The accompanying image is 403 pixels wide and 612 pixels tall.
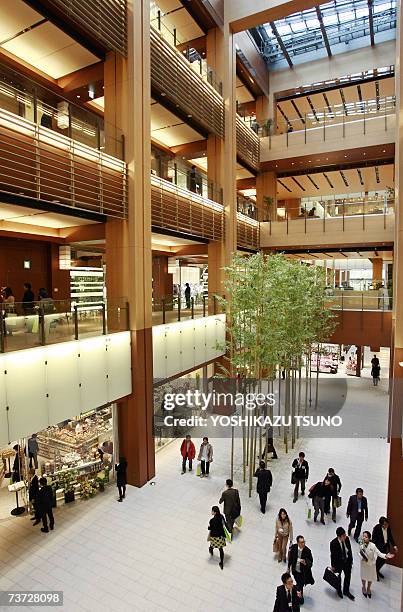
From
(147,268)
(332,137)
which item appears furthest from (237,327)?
(332,137)

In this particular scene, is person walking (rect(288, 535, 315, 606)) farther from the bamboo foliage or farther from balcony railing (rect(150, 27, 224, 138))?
balcony railing (rect(150, 27, 224, 138))

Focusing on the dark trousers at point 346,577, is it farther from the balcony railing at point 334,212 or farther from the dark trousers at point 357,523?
the balcony railing at point 334,212

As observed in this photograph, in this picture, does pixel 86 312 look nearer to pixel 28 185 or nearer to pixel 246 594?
pixel 28 185

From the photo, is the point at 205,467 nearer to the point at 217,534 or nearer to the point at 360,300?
the point at 217,534

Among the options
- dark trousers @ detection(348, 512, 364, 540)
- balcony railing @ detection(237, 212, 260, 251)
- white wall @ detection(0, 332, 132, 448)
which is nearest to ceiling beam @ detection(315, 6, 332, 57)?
balcony railing @ detection(237, 212, 260, 251)

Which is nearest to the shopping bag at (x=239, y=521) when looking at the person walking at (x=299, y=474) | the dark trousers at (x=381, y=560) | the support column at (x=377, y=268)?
the person walking at (x=299, y=474)

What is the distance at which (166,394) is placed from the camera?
41.9ft

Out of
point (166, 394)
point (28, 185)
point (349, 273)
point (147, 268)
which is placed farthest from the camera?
point (349, 273)

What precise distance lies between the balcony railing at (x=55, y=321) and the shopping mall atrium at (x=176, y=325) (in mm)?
46

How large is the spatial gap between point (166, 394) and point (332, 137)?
1287 centimetres

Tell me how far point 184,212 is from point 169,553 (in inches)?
340

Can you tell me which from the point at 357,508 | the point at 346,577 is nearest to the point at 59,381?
the point at 346,577

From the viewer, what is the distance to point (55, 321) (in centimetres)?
714

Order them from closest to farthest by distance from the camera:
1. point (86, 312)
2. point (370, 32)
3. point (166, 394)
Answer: point (86, 312)
point (166, 394)
point (370, 32)
